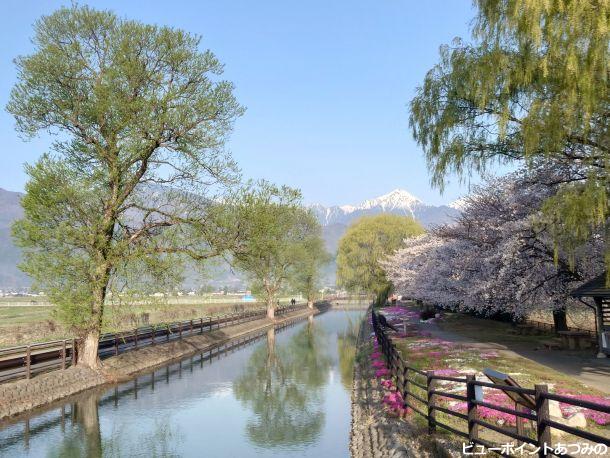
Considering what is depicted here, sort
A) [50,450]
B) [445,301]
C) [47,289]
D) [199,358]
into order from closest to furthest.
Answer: [50,450]
[47,289]
[199,358]
[445,301]

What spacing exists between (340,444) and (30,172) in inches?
694

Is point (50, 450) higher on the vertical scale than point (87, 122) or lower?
lower

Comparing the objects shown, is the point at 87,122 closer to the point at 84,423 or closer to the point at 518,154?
the point at 84,423

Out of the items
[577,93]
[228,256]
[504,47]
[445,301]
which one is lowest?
[445,301]

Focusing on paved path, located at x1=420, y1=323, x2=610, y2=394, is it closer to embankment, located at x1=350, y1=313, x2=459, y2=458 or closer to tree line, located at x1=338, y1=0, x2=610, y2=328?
tree line, located at x1=338, y1=0, x2=610, y2=328

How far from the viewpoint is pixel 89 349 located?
81.4 ft

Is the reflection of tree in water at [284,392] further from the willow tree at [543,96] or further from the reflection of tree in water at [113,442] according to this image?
the willow tree at [543,96]

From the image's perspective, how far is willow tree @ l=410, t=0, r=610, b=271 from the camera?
12547 mm

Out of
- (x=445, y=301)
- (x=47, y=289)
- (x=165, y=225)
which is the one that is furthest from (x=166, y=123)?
(x=445, y=301)

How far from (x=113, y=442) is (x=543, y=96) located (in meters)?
17.1

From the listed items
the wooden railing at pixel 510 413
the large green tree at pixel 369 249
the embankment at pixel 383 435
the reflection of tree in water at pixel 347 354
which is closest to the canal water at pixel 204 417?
the reflection of tree in water at pixel 347 354

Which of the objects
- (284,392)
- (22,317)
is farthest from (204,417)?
(22,317)

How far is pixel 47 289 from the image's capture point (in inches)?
871

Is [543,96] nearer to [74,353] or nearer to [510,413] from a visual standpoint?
[510,413]
